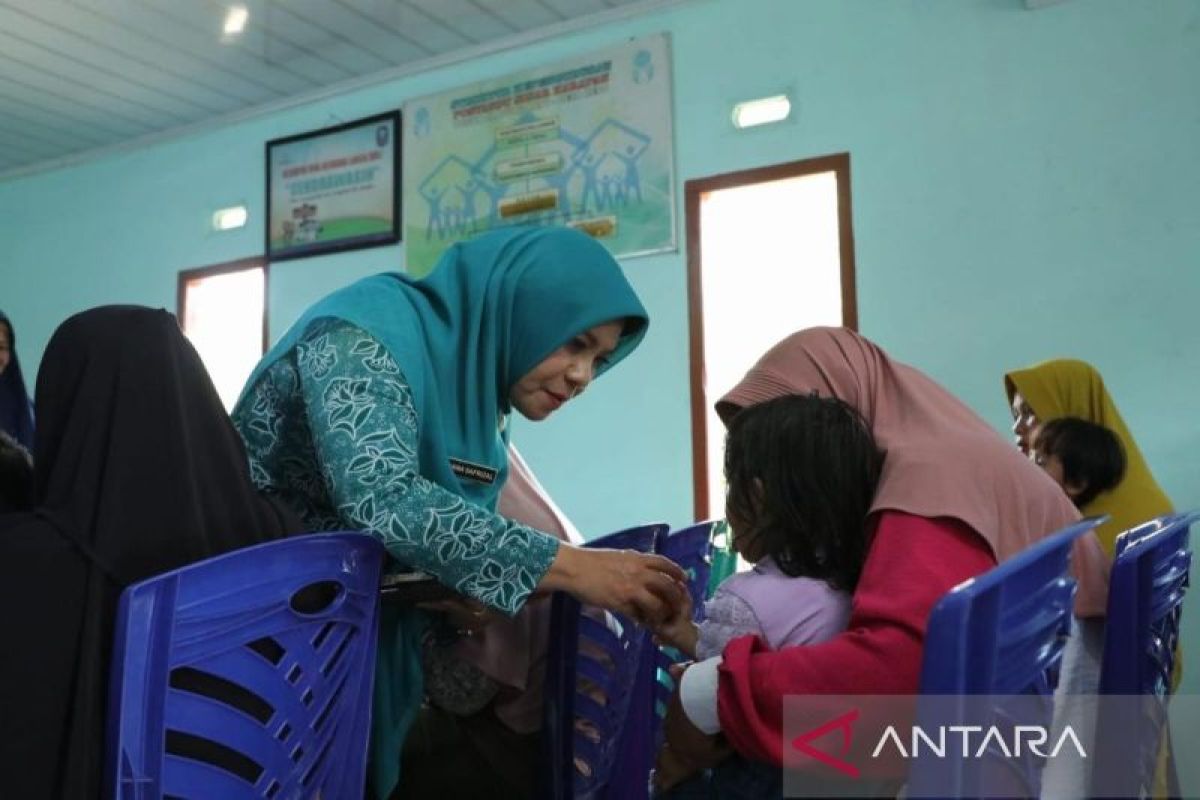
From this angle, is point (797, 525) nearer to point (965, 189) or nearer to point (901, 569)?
point (901, 569)

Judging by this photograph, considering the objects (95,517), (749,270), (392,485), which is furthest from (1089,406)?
(95,517)

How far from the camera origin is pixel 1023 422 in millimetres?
2816

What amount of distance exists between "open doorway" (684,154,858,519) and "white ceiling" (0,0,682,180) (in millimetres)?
818

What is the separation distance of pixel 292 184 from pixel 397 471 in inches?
146

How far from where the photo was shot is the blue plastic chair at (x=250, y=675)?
868 millimetres

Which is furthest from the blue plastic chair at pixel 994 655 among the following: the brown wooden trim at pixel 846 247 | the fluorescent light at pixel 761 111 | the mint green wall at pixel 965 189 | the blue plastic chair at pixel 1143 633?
the fluorescent light at pixel 761 111

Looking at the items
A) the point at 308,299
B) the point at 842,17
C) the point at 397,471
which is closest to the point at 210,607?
the point at 397,471

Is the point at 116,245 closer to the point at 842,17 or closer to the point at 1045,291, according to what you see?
the point at 842,17

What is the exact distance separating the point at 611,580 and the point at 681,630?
0.15 m

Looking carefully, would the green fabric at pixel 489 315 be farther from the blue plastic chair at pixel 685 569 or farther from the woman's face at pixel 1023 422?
the woman's face at pixel 1023 422

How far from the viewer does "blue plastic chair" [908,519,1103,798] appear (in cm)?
57

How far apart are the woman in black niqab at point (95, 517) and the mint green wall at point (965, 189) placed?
2.51 meters

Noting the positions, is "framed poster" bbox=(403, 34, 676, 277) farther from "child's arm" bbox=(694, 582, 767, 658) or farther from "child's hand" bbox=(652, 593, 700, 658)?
"child's arm" bbox=(694, 582, 767, 658)

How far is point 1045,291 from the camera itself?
10.1 feet
